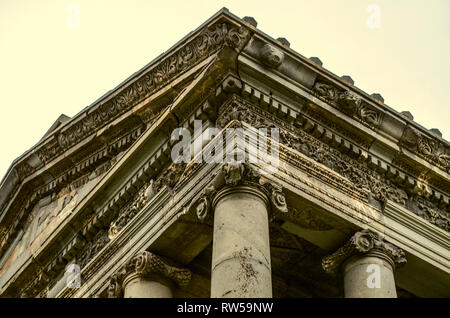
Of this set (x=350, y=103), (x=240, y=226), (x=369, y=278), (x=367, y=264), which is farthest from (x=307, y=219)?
(x=350, y=103)

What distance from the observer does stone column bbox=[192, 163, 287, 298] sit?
1160 centimetres

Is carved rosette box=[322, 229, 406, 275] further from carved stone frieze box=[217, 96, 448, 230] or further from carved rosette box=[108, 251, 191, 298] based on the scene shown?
carved rosette box=[108, 251, 191, 298]

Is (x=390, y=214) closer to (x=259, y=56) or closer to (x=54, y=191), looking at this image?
(x=259, y=56)

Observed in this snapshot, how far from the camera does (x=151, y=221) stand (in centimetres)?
1484

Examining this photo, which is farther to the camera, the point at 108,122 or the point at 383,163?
the point at 108,122

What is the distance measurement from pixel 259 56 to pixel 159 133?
8.00ft

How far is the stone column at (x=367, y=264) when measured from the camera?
13.5 meters

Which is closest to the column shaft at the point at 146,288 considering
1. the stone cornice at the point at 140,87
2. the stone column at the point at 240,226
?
the stone column at the point at 240,226

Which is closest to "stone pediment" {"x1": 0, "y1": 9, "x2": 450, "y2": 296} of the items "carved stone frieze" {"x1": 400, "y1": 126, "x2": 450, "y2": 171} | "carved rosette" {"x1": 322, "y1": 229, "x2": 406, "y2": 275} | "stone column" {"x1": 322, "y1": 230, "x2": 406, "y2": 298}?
"carved stone frieze" {"x1": 400, "y1": 126, "x2": 450, "y2": 171}

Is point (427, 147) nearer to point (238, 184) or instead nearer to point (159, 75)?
point (238, 184)

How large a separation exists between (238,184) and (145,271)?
2451mm

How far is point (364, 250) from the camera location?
1387 cm
